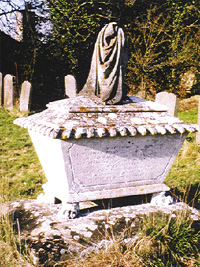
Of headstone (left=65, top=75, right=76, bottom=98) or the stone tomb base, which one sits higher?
headstone (left=65, top=75, right=76, bottom=98)

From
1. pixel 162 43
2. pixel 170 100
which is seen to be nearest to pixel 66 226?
pixel 170 100

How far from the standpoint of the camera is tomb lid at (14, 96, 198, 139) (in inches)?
124

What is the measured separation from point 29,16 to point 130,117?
9.29m

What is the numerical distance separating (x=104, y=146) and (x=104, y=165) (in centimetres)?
22

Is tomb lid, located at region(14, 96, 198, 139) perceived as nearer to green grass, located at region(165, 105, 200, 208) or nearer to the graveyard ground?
the graveyard ground

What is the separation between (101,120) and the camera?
336 cm

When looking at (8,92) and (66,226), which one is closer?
(66,226)

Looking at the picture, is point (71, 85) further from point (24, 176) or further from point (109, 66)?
point (109, 66)

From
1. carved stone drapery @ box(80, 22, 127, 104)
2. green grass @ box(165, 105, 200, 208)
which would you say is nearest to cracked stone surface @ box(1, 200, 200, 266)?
green grass @ box(165, 105, 200, 208)

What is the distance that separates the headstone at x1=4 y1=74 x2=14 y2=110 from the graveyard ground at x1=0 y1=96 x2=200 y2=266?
1.79 metres

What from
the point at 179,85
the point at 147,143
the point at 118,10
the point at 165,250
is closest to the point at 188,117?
the point at 179,85

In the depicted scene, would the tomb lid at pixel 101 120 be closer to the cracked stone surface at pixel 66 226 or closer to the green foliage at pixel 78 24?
the cracked stone surface at pixel 66 226

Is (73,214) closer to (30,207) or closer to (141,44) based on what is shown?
(30,207)

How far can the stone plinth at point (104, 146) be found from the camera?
3.23 meters
